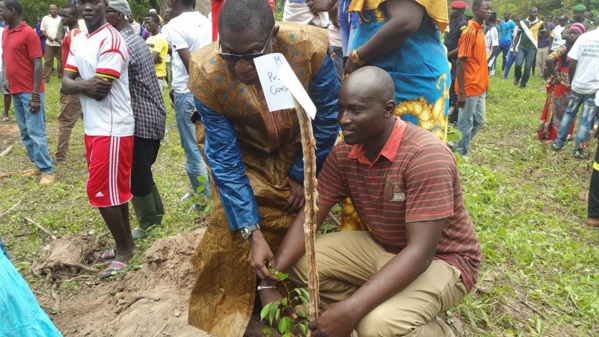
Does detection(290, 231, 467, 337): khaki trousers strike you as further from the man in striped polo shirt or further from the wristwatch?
the wristwatch

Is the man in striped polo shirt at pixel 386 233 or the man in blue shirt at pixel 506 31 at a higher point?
the man in striped polo shirt at pixel 386 233

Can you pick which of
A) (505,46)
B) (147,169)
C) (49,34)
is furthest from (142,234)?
(505,46)

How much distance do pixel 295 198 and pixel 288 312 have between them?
1.96ft

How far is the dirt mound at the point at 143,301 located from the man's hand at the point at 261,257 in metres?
0.53

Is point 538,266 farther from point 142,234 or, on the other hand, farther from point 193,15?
point 193,15

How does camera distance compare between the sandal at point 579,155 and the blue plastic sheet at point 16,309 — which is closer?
the blue plastic sheet at point 16,309

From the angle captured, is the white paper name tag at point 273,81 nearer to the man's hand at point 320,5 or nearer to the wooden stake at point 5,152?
the man's hand at point 320,5

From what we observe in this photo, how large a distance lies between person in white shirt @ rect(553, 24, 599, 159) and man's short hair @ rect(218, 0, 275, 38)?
601cm

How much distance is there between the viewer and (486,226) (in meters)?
4.22

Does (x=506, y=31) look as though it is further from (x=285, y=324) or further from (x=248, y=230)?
(x=285, y=324)

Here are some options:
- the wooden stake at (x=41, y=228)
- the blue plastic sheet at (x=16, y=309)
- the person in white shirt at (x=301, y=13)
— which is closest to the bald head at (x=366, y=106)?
the blue plastic sheet at (x=16, y=309)

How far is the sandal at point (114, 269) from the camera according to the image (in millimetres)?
3721

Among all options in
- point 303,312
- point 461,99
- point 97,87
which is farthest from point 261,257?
point 461,99

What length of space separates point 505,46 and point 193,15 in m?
13.1
